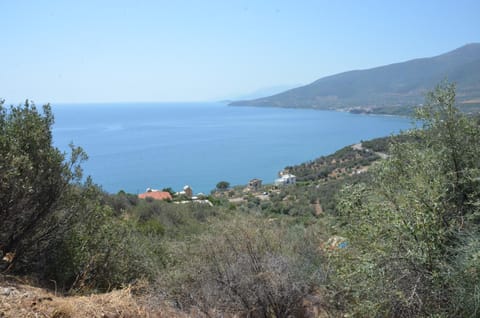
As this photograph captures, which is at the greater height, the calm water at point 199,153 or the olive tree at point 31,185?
the olive tree at point 31,185

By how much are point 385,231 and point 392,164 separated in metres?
2.05

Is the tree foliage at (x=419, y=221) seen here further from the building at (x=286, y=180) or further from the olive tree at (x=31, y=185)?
the building at (x=286, y=180)

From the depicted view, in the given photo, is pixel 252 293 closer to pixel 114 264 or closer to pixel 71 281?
pixel 114 264

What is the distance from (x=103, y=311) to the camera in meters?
3.36

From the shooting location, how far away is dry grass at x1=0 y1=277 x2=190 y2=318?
3.12 meters

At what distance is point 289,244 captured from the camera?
794 centimetres

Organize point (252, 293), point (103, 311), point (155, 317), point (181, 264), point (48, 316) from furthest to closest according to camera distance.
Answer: point (181, 264)
point (252, 293)
point (155, 317)
point (103, 311)
point (48, 316)

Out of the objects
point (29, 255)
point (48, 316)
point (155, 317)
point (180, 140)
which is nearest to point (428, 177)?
point (155, 317)

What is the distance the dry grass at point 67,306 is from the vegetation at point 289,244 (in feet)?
1.47

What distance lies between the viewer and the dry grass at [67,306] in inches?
123

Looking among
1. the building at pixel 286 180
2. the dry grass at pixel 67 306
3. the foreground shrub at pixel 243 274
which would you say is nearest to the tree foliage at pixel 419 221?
the foreground shrub at pixel 243 274

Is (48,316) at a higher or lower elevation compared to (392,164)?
lower

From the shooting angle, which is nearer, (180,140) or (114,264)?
(114,264)

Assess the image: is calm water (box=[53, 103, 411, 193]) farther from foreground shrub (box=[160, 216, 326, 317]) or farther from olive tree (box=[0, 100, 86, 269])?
olive tree (box=[0, 100, 86, 269])
